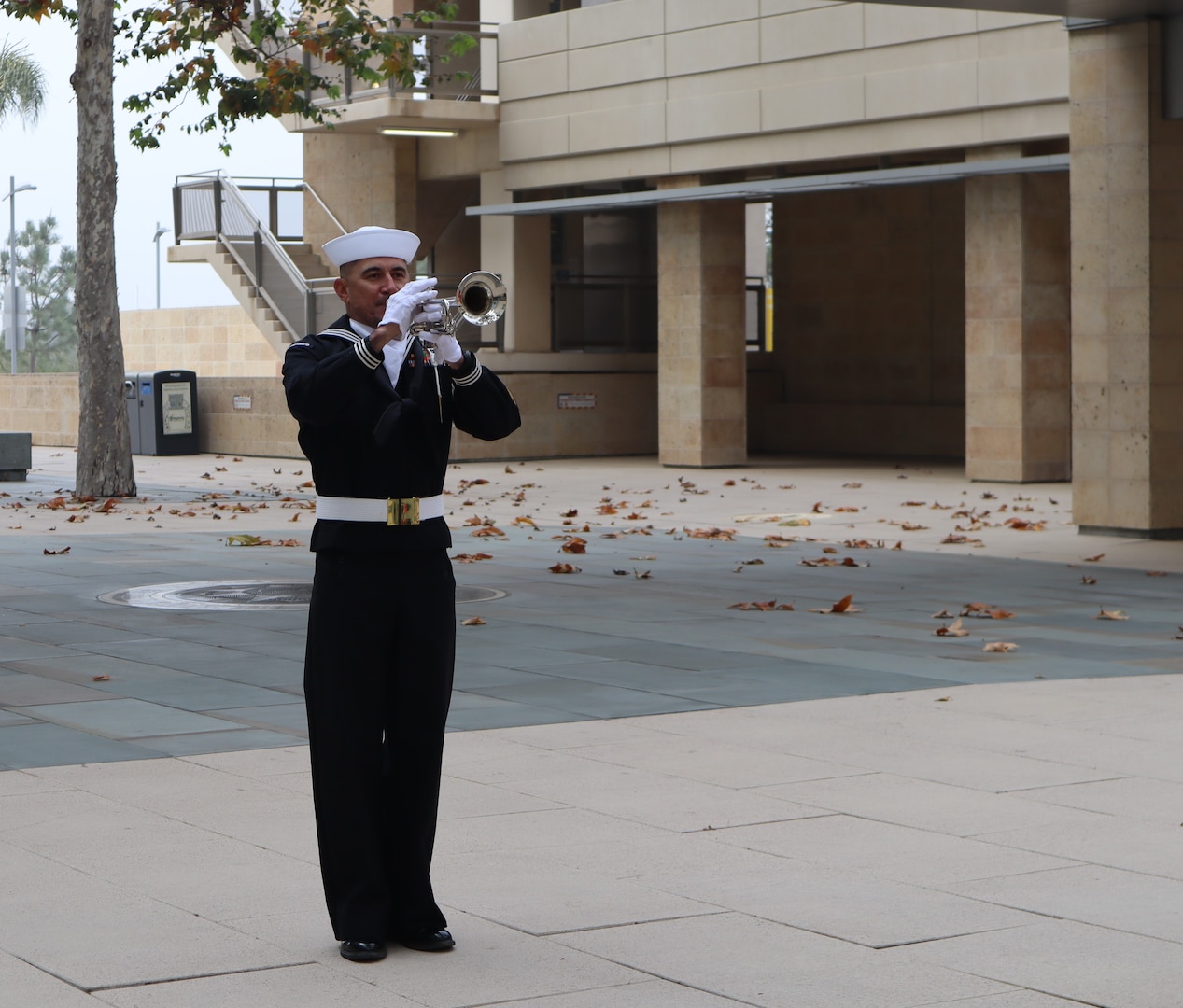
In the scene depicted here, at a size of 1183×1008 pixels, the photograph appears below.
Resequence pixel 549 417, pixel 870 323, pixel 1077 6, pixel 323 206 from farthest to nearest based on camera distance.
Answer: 1. pixel 323 206
2. pixel 870 323
3. pixel 549 417
4. pixel 1077 6

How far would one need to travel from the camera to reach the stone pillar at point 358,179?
3481cm

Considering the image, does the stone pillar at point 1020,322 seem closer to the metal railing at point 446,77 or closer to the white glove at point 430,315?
the metal railing at point 446,77

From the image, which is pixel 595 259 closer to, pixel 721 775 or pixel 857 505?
pixel 857 505

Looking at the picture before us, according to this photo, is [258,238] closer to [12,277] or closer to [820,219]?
[820,219]

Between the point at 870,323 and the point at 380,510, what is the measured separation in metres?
31.0

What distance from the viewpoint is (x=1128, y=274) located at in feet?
55.6

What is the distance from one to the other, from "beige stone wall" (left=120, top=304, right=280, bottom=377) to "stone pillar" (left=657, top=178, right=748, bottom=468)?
87.2 ft

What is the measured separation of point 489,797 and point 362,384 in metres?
2.21

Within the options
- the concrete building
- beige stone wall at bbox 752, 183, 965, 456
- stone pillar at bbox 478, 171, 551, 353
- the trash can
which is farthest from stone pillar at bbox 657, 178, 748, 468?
the trash can

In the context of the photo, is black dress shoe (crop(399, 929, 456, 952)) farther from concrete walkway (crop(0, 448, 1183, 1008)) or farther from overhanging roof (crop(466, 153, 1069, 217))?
overhanging roof (crop(466, 153, 1069, 217))

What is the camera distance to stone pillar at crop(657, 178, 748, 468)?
29125 mm

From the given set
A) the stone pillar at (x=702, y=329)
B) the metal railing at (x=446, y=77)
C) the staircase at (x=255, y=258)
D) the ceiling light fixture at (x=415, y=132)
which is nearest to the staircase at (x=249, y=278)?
the staircase at (x=255, y=258)

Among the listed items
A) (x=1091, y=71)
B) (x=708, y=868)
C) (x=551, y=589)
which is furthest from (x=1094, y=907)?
(x=1091, y=71)

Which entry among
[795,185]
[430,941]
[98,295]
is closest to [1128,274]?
[795,185]
